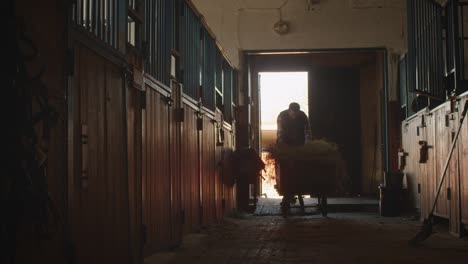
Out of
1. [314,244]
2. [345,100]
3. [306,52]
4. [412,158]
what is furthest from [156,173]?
[345,100]

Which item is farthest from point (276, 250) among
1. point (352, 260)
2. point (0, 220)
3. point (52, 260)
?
point (0, 220)

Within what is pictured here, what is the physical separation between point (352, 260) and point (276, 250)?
75 centimetres

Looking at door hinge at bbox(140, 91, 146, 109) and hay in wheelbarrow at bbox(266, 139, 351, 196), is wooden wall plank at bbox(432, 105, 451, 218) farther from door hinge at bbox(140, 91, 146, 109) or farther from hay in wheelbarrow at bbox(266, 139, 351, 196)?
door hinge at bbox(140, 91, 146, 109)

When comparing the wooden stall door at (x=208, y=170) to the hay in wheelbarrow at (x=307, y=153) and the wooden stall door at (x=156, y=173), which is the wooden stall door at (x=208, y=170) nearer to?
the hay in wheelbarrow at (x=307, y=153)

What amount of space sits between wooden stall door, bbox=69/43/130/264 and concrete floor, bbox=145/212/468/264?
783 mm

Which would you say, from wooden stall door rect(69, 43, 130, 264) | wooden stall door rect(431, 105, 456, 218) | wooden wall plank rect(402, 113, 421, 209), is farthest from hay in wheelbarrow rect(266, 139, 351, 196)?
wooden stall door rect(69, 43, 130, 264)

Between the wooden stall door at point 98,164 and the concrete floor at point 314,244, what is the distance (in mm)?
783

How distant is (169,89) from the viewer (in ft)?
16.0

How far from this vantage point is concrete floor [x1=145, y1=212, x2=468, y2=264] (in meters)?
4.33

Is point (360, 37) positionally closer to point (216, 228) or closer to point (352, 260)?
point (216, 228)

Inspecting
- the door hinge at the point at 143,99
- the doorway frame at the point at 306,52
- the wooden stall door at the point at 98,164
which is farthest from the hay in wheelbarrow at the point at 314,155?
the wooden stall door at the point at 98,164

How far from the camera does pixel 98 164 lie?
122 inches

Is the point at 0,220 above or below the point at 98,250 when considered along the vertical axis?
above

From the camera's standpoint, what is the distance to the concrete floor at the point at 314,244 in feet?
14.2
